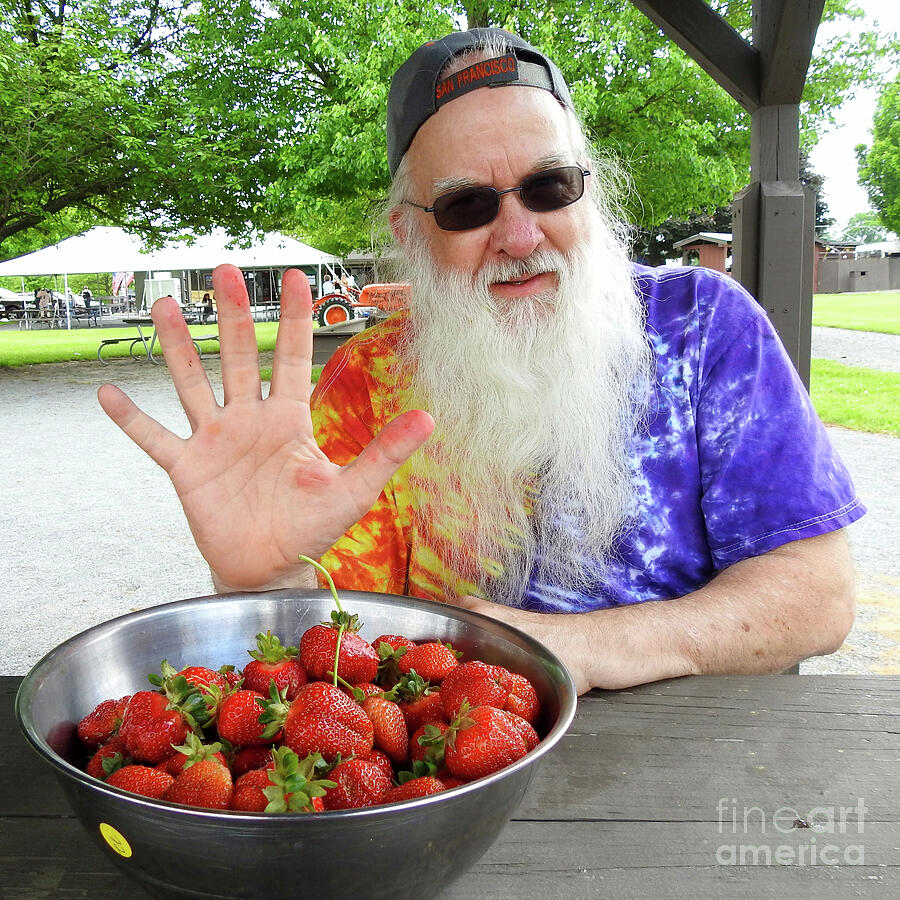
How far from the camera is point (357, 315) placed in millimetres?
19656

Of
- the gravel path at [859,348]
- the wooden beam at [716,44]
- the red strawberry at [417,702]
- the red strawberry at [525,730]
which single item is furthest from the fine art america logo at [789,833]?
the gravel path at [859,348]

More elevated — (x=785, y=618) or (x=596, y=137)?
(x=596, y=137)

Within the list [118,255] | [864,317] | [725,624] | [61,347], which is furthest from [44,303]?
[725,624]

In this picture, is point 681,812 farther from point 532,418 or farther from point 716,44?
point 716,44

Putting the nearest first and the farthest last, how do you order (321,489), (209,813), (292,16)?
(209,813) < (321,489) < (292,16)

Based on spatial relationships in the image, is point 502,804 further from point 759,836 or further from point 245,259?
point 245,259

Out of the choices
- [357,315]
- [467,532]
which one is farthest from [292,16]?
[467,532]

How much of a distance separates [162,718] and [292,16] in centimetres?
1428

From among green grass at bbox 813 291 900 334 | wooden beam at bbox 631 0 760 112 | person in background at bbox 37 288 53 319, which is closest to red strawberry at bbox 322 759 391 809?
wooden beam at bbox 631 0 760 112

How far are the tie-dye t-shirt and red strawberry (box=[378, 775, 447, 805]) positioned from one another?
105 centimetres

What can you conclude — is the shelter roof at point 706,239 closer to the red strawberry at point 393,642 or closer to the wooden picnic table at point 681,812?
the wooden picnic table at point 681,812

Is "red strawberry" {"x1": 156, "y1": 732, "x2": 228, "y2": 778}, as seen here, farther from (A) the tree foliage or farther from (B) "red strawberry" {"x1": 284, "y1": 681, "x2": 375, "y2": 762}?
(A) the tree foliage

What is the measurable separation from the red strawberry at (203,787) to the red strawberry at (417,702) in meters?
0.25

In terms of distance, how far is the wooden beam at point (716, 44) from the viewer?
3.26m
